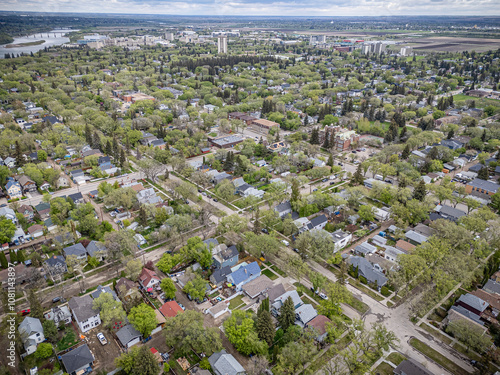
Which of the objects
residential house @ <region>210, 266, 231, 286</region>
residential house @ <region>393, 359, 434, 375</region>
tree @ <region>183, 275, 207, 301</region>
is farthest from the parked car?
residential house @ <region>393, 359, 434, 375</region>

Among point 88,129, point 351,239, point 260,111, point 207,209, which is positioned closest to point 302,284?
point 351,239

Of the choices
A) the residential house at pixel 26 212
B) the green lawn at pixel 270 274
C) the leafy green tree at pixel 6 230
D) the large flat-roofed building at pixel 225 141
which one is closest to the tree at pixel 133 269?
the green lawn at pixel 270 274

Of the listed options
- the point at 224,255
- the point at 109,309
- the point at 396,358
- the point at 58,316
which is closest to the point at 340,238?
the point at 224,255

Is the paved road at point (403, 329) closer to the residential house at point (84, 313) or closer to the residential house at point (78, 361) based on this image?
the residential house at point (78, 361)

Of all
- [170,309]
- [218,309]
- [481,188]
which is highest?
[481,188]

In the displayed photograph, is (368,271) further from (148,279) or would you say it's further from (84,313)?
(84,313)

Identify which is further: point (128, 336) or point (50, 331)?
point (128, 336)
